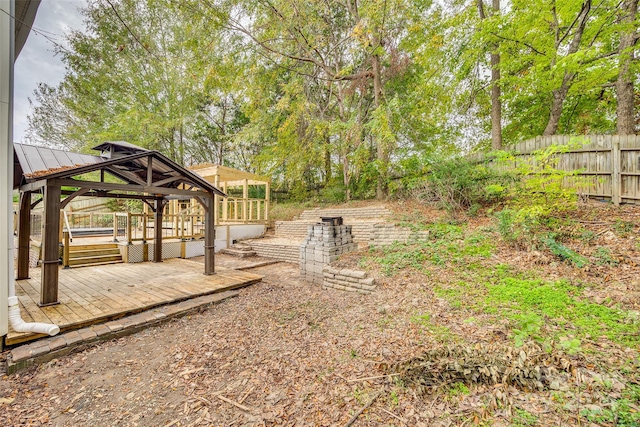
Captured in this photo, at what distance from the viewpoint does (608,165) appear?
5.90m

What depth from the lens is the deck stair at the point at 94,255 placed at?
6785 mm

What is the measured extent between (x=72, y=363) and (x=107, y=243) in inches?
234

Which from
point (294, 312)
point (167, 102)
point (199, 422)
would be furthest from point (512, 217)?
point (167, 102)

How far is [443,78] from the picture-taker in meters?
9.28

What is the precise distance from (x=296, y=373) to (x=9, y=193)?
412 cm

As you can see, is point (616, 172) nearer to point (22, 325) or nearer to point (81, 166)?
point (81, 166)

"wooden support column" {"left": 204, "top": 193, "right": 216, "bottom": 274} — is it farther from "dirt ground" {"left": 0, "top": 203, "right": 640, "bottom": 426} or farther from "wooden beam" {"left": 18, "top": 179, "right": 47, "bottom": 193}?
"wooden beam" {"left": 18, "top": 179, "right": 47, "bottom": 193}

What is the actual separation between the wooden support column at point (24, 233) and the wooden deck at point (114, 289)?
271mm

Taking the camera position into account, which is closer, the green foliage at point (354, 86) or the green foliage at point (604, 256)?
the green foliage at point (604, 256)

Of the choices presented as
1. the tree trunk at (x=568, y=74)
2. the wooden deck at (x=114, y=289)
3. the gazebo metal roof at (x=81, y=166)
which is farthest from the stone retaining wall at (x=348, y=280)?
the tree trunk at (x=568, y=74)

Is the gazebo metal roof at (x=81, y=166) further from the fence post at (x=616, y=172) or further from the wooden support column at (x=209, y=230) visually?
the fence post at (x=616, y=172)

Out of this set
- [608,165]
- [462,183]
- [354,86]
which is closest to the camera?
[608,165]

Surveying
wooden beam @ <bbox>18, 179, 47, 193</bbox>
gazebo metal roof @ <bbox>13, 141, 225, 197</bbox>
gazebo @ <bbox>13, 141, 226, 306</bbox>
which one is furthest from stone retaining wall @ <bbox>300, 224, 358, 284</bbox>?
wooden beam @ <bbox>18, 179, 47, 193</bbox>

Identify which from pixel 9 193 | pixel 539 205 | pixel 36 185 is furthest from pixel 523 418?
pixel 36 185
